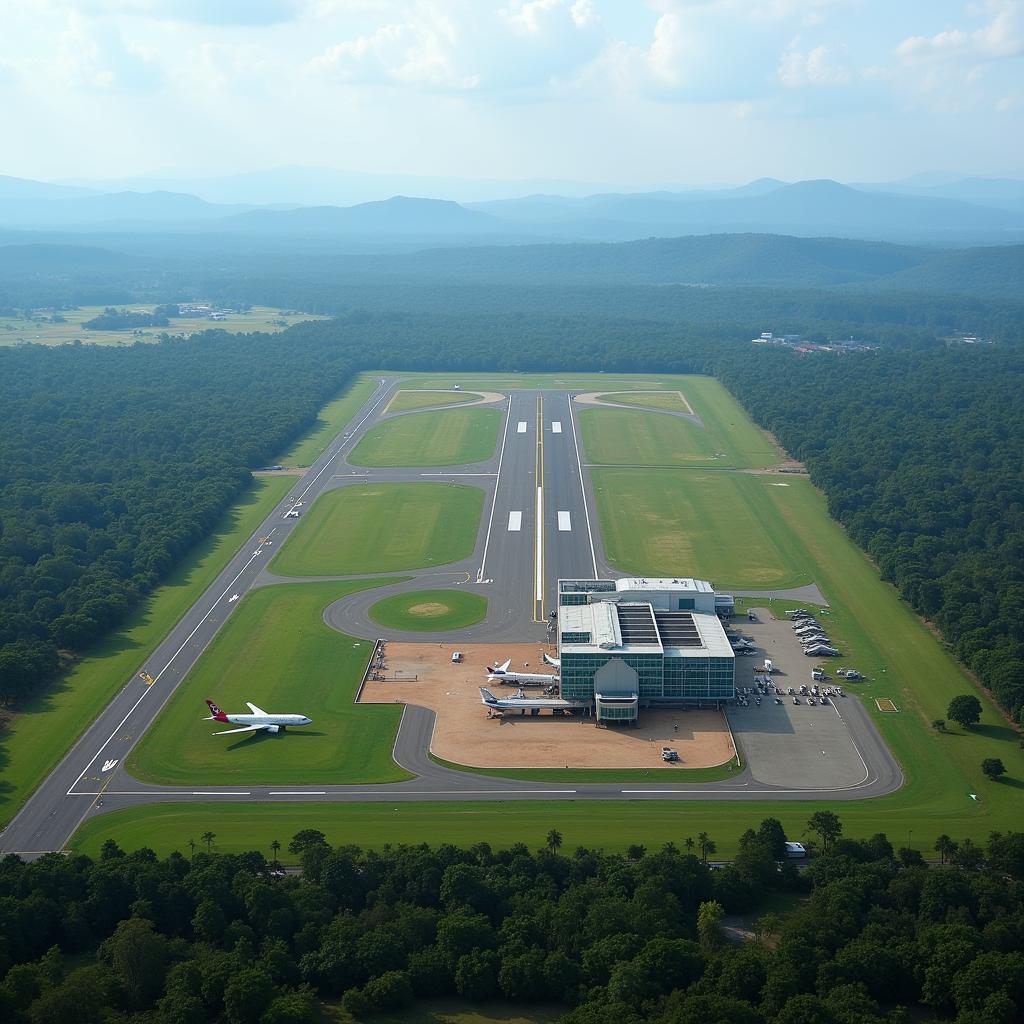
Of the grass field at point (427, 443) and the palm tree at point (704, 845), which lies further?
the grass field at point (427, 443)

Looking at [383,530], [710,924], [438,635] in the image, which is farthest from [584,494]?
[710,924]

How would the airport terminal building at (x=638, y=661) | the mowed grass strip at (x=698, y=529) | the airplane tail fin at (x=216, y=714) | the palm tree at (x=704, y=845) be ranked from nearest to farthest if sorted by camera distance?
1. the palm tree at (x=704, y=845)
2. the airplane tail fin at (x=216, y=714)
3. the airport terminal building at (x=638, y=661)
4. the mowed grass strip at (x=698, y=529)

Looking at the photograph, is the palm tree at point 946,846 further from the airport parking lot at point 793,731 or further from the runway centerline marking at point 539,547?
the runway centerline marking at point 539,547

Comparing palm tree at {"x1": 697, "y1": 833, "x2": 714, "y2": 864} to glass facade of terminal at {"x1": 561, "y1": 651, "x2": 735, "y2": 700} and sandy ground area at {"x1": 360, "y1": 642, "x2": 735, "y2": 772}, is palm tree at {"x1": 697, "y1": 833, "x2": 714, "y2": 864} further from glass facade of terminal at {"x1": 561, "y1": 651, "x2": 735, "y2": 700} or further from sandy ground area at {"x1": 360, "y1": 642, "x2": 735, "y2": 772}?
glass facade of terminal at {"x1": 561, "y1": 651, "x2": 735, "y2": 700}

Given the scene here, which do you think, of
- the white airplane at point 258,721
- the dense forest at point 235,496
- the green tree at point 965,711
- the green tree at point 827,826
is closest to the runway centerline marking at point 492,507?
the dense forest at point 235,496

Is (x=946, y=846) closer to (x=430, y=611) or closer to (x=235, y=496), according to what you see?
(x=430, y=611)

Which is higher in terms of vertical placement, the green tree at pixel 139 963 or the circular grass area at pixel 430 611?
the green tree at pixel 139 963
